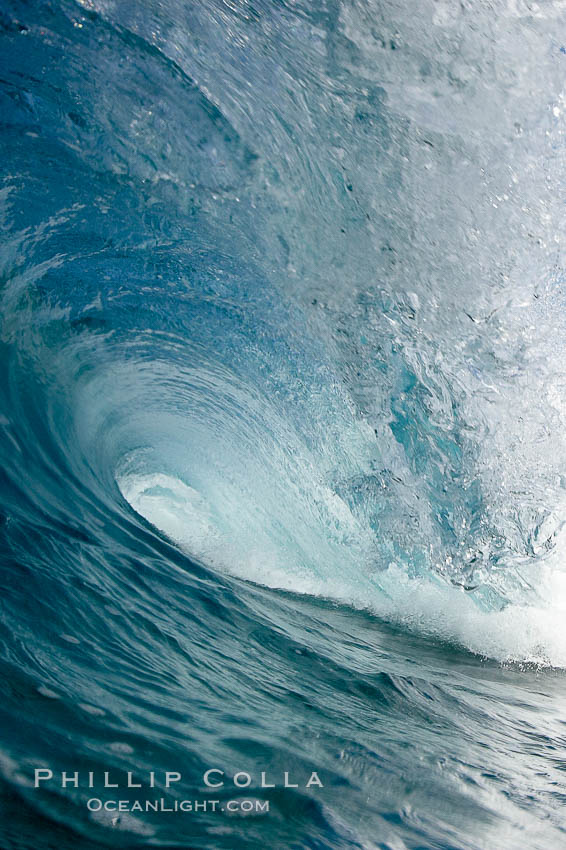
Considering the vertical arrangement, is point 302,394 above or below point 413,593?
above

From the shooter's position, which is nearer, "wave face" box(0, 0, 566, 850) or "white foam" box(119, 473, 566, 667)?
"wave face" box(0, 0, 566, 850)

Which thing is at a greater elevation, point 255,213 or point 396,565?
point 255,213

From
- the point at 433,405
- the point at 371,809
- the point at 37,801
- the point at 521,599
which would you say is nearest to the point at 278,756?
the point at 371,809

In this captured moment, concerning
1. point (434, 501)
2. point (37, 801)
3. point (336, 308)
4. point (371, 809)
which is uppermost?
point (336, 308)

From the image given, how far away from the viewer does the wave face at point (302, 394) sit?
6.22ft

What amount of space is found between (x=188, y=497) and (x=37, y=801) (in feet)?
23.5

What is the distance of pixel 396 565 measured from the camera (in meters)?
5.85

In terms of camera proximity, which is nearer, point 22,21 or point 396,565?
point 22,21

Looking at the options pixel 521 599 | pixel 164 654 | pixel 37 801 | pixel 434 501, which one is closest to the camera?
pixel 37 801

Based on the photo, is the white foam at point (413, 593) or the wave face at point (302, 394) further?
the white foam at point (413, 593)

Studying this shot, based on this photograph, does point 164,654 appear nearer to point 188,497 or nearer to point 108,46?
point 108,46

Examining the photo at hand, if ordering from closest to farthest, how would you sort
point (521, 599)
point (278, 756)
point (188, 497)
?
point (278, 756), point (521, 599), point (188, 497)

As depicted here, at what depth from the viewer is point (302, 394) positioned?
19.2 ft

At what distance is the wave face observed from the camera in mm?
1896
